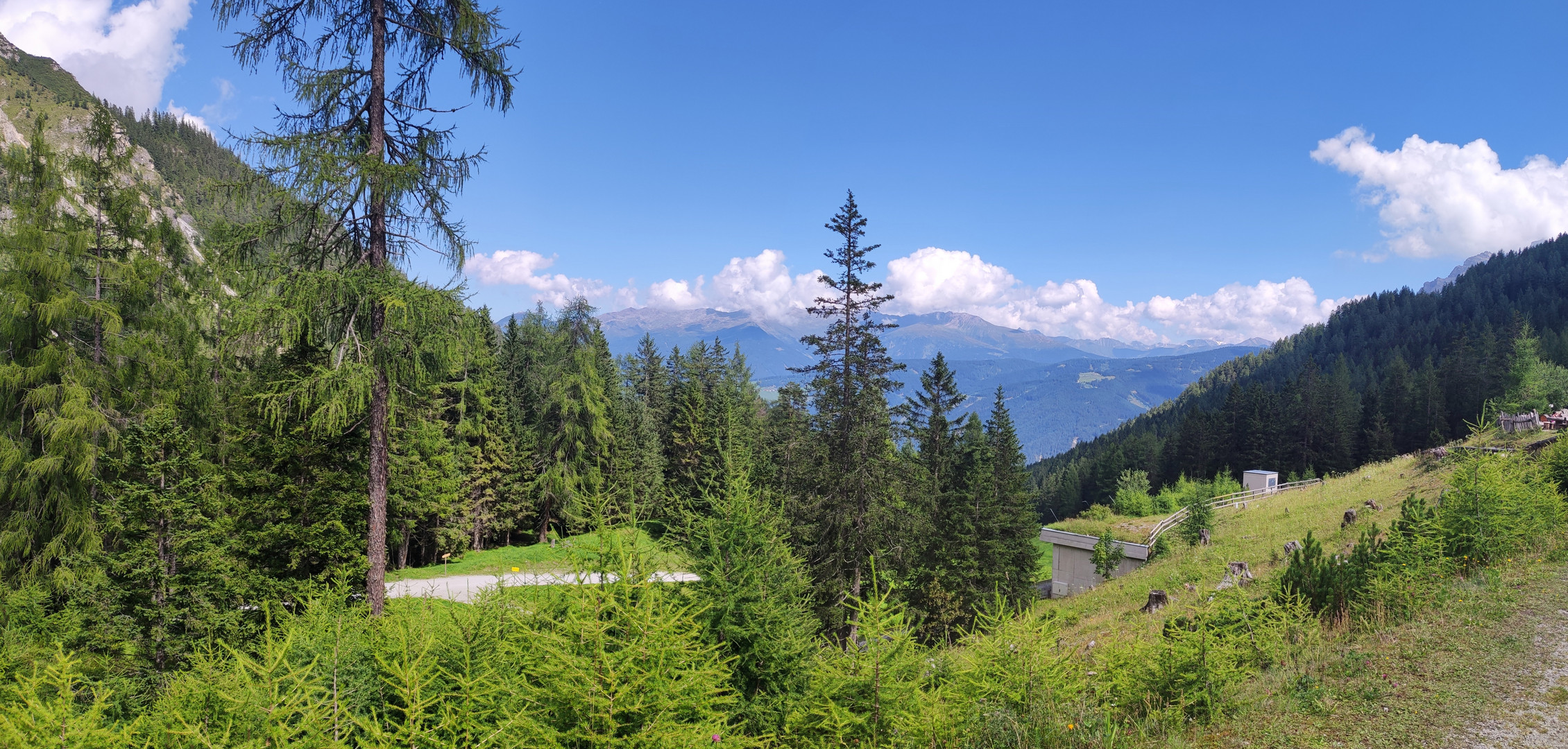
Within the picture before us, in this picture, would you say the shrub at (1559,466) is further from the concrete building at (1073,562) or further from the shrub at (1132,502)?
the shrub at (1132,502)

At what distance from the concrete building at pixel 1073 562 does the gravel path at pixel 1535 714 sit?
97.7 feet

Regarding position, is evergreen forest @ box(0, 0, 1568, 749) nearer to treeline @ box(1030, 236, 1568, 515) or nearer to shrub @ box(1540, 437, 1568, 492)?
shrub @ box(1540, 437, 1568, 492)

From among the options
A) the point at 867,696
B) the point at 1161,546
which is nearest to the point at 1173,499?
the point at 1161,546

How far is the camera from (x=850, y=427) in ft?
65.8

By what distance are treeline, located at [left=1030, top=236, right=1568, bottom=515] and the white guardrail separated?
27.1 ft

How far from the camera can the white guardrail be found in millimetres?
34031

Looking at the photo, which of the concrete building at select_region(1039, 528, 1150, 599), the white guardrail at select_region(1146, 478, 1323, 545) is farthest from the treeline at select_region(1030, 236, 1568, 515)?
the concrete building at select_region(1039, 528, 1150, 599)

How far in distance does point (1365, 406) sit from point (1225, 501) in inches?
2014

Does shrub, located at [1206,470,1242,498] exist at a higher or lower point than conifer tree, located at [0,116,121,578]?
lower

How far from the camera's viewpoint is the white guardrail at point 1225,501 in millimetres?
34031

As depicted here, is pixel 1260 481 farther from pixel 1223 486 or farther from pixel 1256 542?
pixel 1256 542

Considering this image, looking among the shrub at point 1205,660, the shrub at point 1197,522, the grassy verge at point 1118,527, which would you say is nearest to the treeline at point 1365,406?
the grassy verge at point 1118,527

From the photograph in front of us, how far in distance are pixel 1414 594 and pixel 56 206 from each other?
26939 millimetres

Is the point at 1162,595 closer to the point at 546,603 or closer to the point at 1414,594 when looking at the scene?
the point at 1414,594
